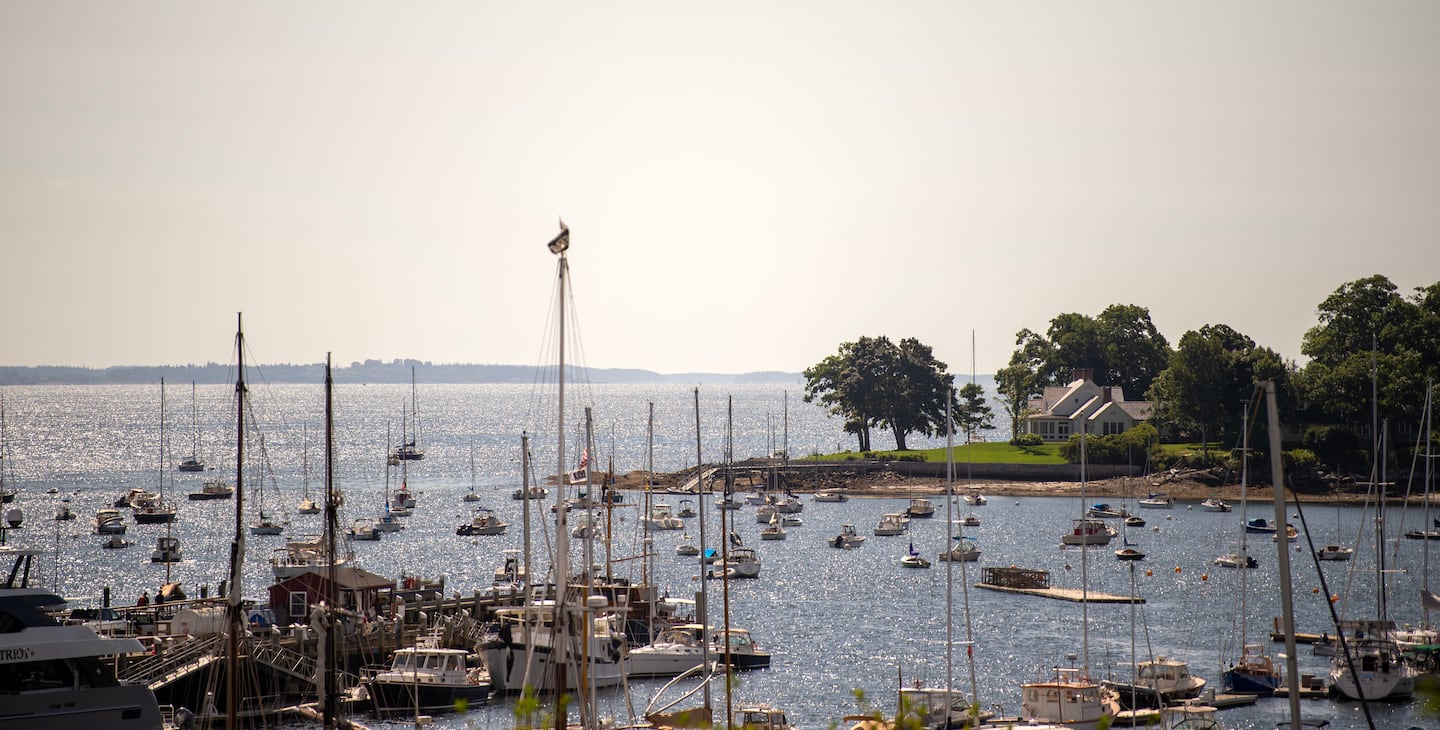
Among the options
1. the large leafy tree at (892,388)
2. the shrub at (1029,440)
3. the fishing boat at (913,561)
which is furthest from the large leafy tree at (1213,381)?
the fishing boat at (913,561)

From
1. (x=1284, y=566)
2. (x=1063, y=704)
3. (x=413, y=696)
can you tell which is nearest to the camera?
(x=1284, y=566)

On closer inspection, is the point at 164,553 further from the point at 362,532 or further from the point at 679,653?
the point at 679,653

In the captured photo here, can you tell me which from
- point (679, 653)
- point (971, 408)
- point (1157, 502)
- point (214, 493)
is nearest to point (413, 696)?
point (679, 653)

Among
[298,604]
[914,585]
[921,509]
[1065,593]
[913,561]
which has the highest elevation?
[298,604]

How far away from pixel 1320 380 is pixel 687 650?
10077cm

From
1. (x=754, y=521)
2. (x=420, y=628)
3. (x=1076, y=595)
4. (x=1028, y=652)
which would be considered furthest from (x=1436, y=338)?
(x=420, y=628)

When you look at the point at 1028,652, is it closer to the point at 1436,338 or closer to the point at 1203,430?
the point at 1203,430

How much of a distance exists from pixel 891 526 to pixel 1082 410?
5305 cm

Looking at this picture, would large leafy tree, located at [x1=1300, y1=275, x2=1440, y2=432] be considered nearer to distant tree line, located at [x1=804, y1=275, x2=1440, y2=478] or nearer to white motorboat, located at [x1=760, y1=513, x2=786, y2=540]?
distant tree line, located at [x1=804, y1=275, x2=1440, y2=478]

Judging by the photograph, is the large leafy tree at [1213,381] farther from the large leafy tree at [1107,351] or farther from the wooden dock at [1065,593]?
the wooden dock at [1065,593]

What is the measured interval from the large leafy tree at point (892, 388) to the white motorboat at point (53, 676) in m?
136

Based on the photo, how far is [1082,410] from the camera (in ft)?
514

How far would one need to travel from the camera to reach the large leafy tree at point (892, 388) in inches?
6412

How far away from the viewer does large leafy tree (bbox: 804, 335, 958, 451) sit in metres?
163
